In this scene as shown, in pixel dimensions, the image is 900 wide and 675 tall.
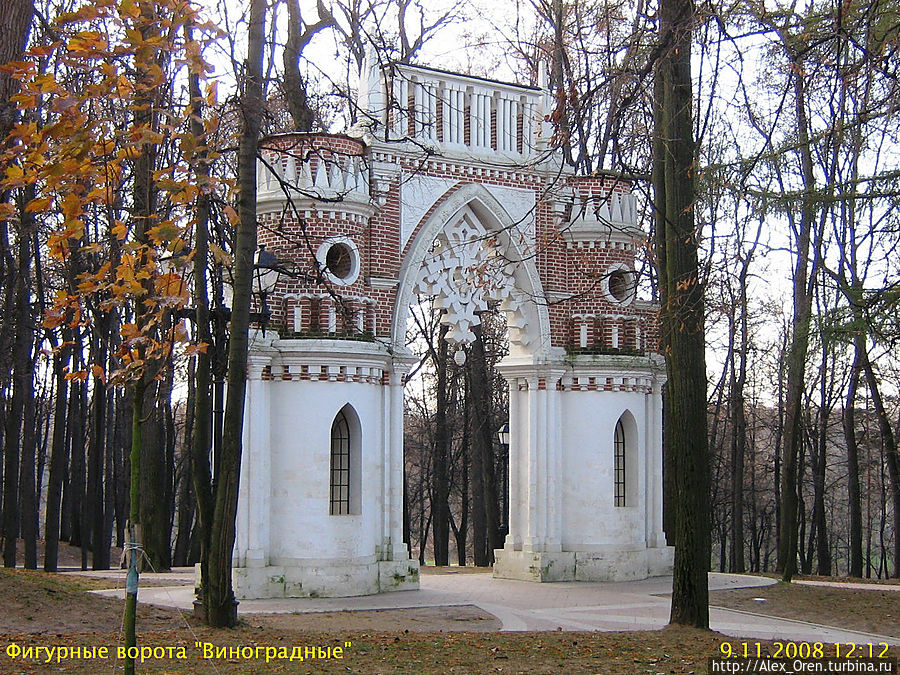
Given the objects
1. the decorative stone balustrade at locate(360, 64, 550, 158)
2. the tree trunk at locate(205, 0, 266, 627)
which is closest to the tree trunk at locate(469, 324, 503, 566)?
the decorative stone balustrade at locate(360, 64, 550, 158)

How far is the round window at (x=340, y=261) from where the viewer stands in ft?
54.4

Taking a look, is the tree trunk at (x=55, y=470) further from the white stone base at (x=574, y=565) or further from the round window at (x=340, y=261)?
the white stone base at (x=574, y=565)

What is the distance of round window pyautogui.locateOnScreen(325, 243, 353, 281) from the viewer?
16.6 metres

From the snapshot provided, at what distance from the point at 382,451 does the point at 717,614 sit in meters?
5.40

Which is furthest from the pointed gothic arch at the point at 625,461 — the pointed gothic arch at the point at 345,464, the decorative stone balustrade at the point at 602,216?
the pointed gothic arch at the point at 345,464

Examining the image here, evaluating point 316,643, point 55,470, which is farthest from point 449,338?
point 55,470

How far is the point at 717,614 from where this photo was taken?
47.2 feet

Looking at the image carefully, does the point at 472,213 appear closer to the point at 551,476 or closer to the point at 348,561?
the point at 551,476

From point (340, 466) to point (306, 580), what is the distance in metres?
1.85

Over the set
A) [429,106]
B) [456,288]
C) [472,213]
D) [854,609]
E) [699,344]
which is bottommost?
[854,609]

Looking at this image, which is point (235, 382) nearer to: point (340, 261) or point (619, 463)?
point (340, 261)

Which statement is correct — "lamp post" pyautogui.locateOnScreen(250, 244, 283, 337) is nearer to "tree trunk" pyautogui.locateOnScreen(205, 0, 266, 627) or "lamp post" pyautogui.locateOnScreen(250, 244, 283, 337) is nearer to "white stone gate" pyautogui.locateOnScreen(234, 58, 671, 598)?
"white stone gate" pyautogui.locateOnScreen(234, 58, 671, 598)

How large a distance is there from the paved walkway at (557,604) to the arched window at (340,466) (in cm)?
152

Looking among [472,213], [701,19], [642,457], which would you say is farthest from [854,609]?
[701,19]
